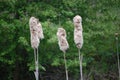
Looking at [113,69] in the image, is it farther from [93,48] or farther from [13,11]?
[13,11]

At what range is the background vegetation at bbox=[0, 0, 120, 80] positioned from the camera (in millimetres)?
9797

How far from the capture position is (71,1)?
1014 cm

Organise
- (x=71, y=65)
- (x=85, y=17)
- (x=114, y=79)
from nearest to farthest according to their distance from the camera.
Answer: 1. (x=71, y=65)
2. (x=85, y=17)
3. (x=114, y=79)

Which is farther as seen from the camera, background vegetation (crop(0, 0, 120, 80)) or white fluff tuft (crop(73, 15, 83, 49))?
background vegetation (crop(0, 0, 120, 80))

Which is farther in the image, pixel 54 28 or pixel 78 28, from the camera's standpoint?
pixel 54 28

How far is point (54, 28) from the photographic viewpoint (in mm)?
9609

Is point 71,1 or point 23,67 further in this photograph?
point 23,67

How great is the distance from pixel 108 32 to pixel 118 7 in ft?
2.78

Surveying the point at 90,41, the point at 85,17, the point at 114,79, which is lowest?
the point at 114,79

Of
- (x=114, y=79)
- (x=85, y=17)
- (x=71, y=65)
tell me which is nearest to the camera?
(x=71, y=65)

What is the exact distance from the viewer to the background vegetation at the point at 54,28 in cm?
980

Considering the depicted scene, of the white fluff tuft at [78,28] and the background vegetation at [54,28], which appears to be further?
the background vegetation at [54,28]

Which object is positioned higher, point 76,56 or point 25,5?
point 25,5

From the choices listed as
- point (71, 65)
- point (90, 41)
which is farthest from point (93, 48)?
point (71, 65)
